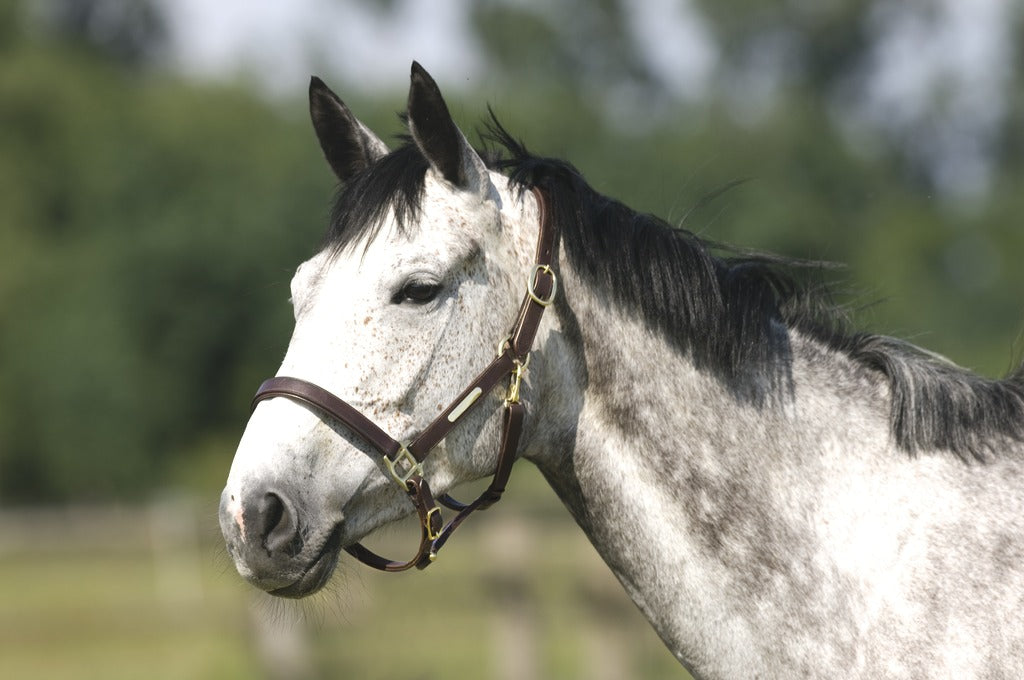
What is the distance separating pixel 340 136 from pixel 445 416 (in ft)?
3.53

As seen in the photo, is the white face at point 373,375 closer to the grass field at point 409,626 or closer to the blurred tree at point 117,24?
the grass field at point 409,626

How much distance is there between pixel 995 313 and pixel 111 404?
2966 centimetres

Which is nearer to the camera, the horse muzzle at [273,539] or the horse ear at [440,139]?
the horse muzzle at [273,539]

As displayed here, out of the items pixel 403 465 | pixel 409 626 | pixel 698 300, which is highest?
pixel 698 300

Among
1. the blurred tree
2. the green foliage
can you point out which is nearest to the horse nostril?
the green foliage

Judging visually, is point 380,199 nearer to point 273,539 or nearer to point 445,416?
point 445,416

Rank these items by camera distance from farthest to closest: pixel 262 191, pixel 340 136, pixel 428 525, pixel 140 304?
pixel 262 191 < pixel 140 304 < pixel 340 136 < pixel 428 525

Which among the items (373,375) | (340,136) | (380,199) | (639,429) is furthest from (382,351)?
(340,136)

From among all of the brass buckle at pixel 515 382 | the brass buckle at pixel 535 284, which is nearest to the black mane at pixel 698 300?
the brass buckle at pixel 535 284

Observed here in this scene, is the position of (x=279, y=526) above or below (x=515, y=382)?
below

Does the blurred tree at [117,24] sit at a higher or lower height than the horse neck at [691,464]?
lower

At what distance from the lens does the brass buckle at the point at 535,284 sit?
348 cm

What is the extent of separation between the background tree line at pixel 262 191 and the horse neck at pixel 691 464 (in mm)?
Result: 23383

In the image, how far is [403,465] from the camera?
335 centimetres
